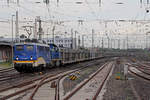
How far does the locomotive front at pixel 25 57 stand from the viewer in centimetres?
2114

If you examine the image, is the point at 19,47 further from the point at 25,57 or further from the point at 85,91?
the point at 85,91

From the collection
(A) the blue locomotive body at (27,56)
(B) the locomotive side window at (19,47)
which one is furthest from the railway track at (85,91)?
(B) the locomotive side window at (19,47)

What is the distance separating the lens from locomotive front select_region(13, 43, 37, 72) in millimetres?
21142

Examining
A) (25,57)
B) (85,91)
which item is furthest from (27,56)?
(85,91)

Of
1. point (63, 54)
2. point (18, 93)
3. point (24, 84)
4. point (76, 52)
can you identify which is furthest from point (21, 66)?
point (76, 52)

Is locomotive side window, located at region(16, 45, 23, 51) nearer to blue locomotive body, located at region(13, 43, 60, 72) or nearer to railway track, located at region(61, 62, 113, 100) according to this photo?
blue locomotive body, located at region(13, 43, 60, 72)

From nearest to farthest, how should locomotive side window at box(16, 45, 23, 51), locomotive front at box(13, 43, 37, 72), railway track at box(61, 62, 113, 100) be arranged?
railway track at box(61, 62, 113, 100), locomotive front at box(13, 43, 37, 72), locomotive side window at box(16, 45, 23, 51)

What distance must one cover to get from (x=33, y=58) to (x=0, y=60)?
27816mm

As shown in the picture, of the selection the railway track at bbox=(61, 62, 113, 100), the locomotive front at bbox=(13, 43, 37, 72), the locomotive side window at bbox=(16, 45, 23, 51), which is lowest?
the railway track at bbox=(61, 62, 113, 100)

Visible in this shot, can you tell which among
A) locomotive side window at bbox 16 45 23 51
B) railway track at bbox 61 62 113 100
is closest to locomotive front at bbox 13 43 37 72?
locomotive side window at bbox 16 45 23 51

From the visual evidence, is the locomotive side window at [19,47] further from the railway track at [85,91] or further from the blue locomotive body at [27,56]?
the railway track at [85,91]

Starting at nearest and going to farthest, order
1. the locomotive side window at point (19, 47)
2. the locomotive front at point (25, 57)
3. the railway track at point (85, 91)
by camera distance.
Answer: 1. the railway track at point (85, 91)
2. the locomotive front at point (25, 57)
3. the locomotive side window at point (19, 47)

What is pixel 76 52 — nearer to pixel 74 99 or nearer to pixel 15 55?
pixel 15 55

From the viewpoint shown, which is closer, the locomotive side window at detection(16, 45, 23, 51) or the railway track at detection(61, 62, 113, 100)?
the railway track at detection(61, 62, 113, 100)
